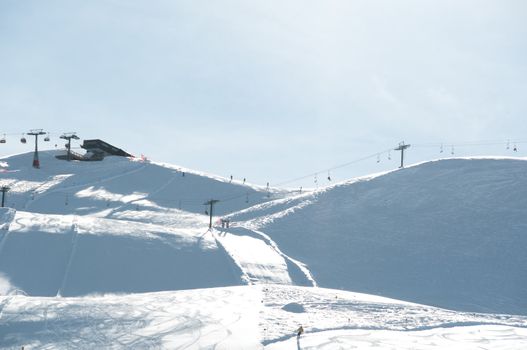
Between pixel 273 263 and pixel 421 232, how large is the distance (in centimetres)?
1252

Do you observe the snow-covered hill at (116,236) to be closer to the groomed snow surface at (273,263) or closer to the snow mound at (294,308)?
the groomed snow surface at (273,263)

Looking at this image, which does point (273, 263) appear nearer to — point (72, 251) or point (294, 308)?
point (294, 308)

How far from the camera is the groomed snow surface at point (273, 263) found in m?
29.2

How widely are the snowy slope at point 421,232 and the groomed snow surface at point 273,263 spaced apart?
15 centimetres

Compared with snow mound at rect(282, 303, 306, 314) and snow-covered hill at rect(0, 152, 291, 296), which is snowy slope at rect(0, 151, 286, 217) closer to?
snow-covered hill at rect(0, 152, 291, 296)

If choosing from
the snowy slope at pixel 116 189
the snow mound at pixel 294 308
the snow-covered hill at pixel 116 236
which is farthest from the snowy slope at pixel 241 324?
the snowy slope at pixel 116 189

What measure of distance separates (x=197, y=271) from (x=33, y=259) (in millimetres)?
10384

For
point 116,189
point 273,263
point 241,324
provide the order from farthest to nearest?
point 116,189 < point 273,263 < point 241,324

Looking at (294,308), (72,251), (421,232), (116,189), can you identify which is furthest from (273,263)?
(116,189)

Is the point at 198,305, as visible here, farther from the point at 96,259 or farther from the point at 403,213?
the point at 403,213

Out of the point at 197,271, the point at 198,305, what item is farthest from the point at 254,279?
the point at 198,305

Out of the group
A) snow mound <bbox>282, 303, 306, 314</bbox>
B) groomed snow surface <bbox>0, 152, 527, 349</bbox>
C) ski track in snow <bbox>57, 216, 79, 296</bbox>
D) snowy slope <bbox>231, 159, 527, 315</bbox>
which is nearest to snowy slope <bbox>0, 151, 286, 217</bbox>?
groomed snow surface <bbox>0, 152, 527, 349</bbox>

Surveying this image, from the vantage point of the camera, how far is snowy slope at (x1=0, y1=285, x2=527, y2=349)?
90.6 feet

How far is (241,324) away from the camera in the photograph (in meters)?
30.1
